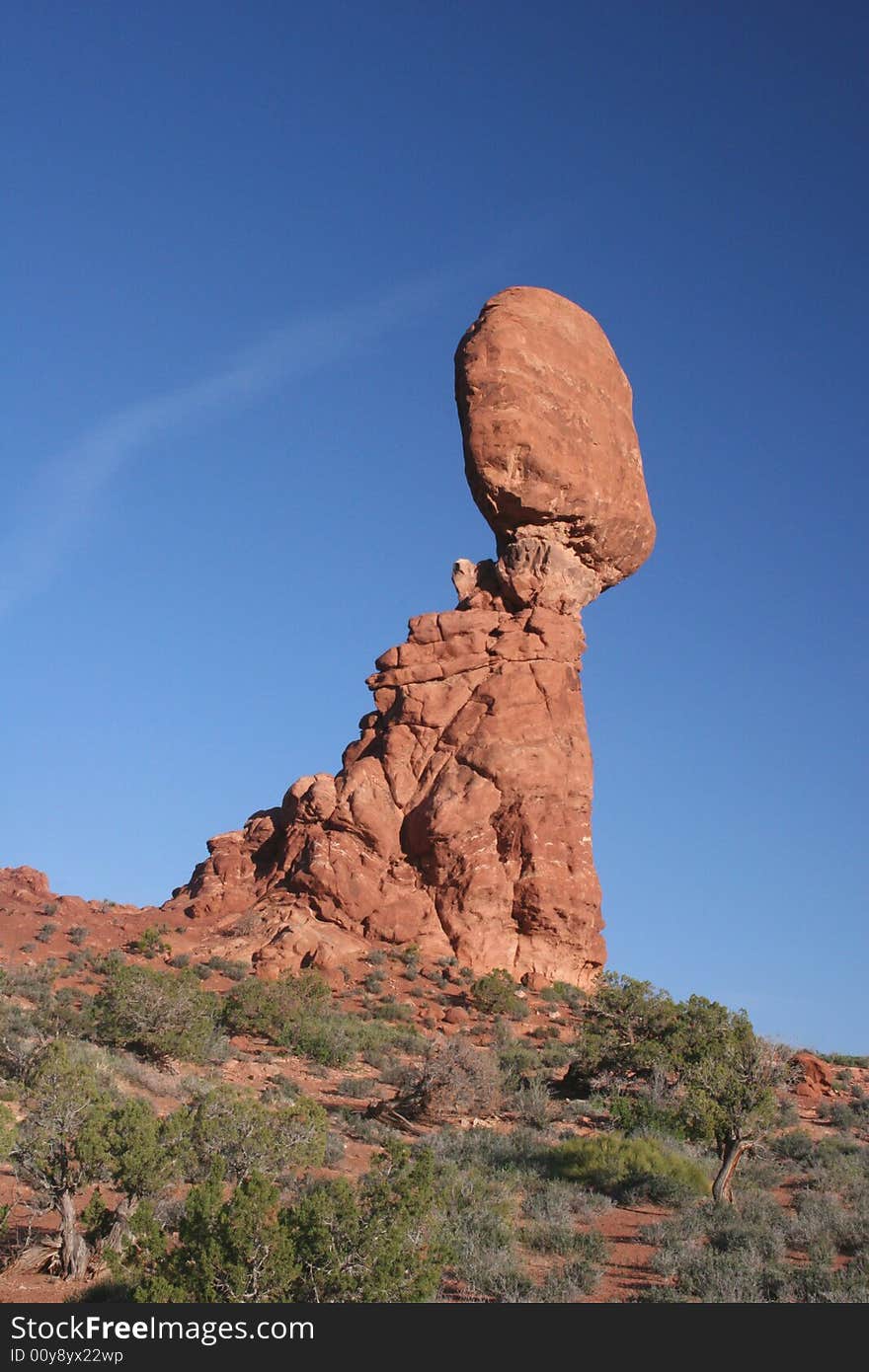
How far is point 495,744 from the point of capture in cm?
3312

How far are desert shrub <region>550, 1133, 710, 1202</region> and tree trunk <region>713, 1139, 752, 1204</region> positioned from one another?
0.40 m

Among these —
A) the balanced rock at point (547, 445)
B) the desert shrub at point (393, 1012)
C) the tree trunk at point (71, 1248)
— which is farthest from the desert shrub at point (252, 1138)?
the balanced rock at point (547, 445)

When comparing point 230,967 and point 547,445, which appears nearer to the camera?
point 230,967

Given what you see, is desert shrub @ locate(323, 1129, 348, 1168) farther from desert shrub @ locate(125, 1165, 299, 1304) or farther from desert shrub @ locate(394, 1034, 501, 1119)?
desert shrub @ locate(125, 1165, 299, 1304)

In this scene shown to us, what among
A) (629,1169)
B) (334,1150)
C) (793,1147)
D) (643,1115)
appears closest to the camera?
(334,1150)

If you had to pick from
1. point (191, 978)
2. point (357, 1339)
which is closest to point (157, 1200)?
point (357, 1339)

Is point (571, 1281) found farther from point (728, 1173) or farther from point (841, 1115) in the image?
point (841, 1115)

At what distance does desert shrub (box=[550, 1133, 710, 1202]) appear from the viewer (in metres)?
13.4

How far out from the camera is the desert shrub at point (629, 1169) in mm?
13422

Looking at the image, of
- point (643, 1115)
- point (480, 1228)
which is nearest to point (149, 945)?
point (643, 1115)

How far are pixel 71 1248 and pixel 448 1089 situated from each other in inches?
365

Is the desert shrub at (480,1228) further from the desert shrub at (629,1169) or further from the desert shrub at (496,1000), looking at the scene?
the desert shrub at (496,1000)

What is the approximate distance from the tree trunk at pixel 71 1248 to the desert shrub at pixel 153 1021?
9420 mm

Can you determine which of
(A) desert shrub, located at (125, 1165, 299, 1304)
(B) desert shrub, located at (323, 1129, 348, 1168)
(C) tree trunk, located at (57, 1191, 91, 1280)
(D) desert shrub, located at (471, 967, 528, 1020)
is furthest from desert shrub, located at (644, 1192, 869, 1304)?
(D) desert shrub, located at (471, 967, 528, 1020)
